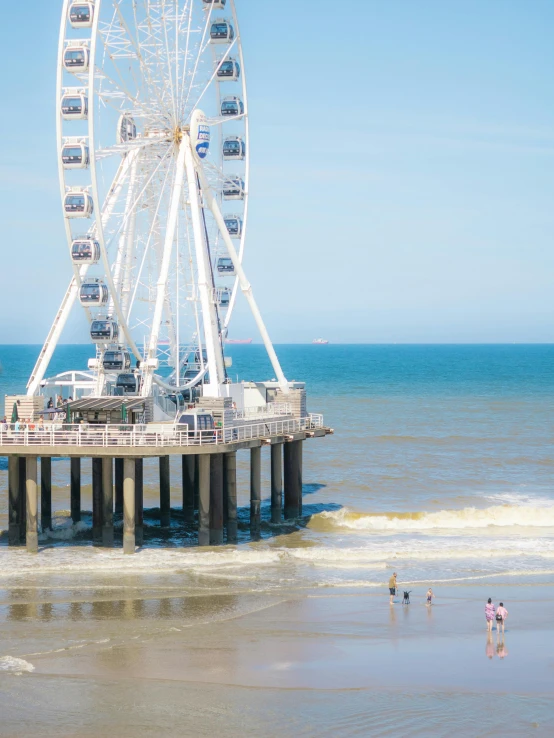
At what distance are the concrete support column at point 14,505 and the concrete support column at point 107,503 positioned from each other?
3.49 metres

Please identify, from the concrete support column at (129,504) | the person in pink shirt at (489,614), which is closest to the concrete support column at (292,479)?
the concrete support column at (129,504)

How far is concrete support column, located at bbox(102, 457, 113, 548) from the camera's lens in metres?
36.8

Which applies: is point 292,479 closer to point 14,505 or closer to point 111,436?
point 14,505

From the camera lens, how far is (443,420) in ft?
308

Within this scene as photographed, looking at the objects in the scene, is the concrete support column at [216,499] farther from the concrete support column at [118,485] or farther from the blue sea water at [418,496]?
the concrete support column at [118,485]

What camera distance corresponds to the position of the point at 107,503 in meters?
36.8

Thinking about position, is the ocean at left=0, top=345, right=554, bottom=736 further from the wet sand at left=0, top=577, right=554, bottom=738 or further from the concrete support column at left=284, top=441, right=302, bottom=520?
the concrete support column at left=284, top=441, right=302, bottom=520

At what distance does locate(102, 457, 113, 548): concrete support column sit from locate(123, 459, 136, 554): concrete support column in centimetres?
102

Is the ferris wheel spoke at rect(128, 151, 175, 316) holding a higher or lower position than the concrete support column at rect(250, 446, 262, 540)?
higher

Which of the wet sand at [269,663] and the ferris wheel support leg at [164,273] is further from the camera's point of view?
the ferris wheel support leg at [164,273]

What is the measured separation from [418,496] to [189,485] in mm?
13137

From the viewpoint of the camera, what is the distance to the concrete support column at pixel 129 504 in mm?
35250

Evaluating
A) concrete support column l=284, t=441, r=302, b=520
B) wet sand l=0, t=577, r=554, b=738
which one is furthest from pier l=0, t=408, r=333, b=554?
wet sand l=0, t=577, r=554, b=738

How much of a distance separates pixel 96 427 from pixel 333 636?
39.7 feet
